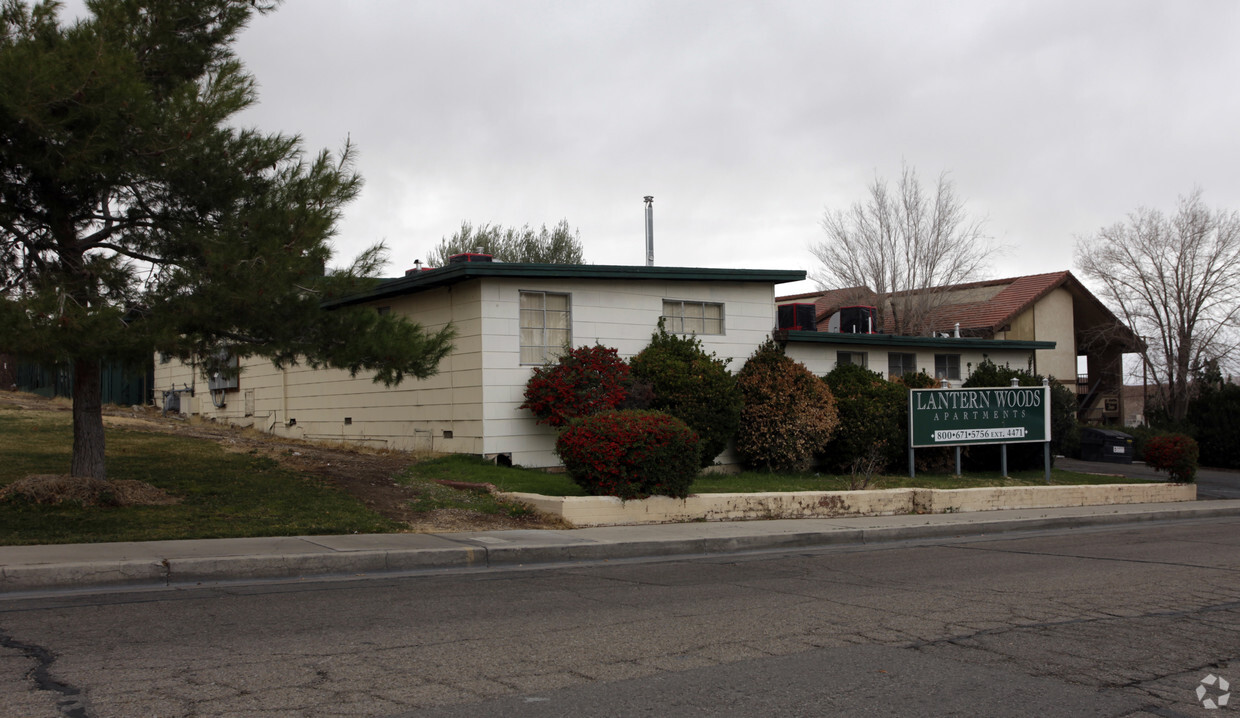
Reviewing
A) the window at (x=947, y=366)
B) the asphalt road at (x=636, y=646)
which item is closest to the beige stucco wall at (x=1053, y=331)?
the window at (x=947, y=366)

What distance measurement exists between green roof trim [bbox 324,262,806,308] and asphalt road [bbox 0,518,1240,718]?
27.3 ft

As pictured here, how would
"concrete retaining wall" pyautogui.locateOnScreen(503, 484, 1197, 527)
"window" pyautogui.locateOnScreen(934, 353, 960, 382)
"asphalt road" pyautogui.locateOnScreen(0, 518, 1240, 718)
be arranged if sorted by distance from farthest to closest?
"window" pyautogui.locateOnScreen(934, 353, 960, 382) → "concrete retaining wall" pyautogui.locateOnScreen(503, 484, 1197, 527) → "asphalt road" pyautogui.locateOnScreen(0, 518, 1240, 718)

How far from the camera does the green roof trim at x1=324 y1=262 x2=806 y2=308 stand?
17375 mm

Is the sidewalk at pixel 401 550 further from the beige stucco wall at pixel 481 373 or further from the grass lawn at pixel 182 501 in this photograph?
the beige stucco wall at pixel 481 373

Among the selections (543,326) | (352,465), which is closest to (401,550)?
(352,465)

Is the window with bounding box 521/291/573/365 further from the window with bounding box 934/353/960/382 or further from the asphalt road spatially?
the window with bounding box 934/353/960/382

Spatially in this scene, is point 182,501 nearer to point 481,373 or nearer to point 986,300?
point 481,373

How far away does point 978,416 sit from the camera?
20.9m

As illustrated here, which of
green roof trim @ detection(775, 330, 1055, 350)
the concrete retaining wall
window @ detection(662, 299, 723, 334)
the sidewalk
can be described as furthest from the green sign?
the sidewalk

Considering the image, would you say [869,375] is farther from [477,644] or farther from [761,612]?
[477,644]

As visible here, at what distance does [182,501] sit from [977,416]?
52.5 ft

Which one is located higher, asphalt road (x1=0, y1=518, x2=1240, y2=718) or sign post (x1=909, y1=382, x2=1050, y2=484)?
sign post (x1=909, y1=382, x2=1050, y2=484)

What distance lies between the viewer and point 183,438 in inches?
723

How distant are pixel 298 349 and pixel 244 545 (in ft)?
9.03
